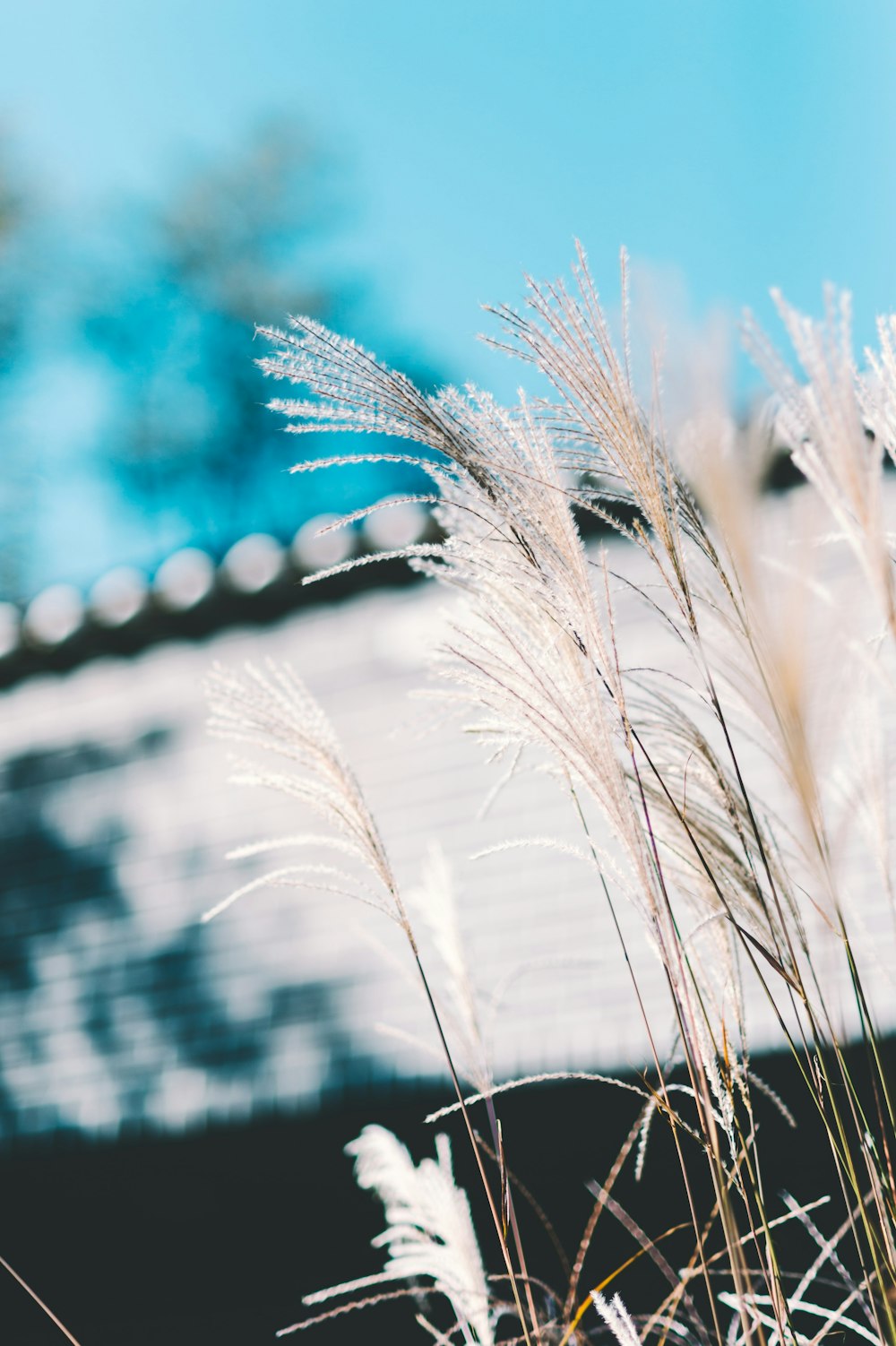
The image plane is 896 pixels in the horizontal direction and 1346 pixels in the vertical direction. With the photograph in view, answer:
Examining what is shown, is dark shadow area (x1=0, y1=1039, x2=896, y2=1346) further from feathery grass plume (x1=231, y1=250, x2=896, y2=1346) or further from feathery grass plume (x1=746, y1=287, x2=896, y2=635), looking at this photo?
feathery grass plume (x1=746, y1=287, x2=896, y2=635)

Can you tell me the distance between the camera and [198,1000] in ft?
13.0

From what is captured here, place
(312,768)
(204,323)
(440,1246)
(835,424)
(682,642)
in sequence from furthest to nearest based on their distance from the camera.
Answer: (204,323), (440,1246), (312,768), (682,642), (835,424)

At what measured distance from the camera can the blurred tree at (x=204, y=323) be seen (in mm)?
16281

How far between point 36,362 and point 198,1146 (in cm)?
1529

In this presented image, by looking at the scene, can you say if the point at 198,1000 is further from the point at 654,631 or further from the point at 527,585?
the point at 527,585

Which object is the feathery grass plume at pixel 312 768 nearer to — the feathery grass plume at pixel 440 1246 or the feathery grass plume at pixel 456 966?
the feathery grass plume at pixel 456 966

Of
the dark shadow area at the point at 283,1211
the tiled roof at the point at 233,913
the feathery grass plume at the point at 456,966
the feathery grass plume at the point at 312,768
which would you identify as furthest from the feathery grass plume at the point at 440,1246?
the dark shadow area at the point at 283,1211

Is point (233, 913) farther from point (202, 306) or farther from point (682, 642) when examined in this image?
point (202, 306)

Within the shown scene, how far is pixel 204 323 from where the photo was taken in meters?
16.9

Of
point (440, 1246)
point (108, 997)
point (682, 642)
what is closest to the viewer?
point (682, 642)

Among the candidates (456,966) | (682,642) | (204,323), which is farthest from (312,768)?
(204,323)

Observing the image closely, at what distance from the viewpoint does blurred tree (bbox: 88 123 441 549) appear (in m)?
16.3

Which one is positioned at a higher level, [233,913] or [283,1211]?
[233,913]

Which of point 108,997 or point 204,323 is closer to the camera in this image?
point 108,997
